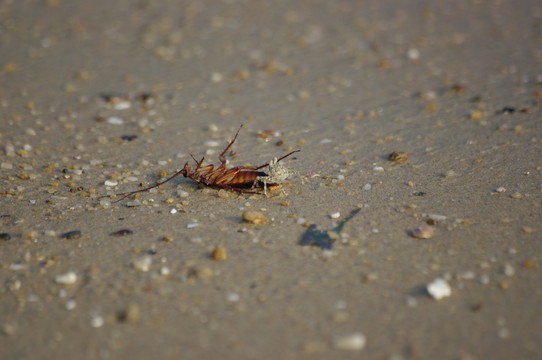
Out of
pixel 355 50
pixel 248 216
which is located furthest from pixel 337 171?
pixel 355 50

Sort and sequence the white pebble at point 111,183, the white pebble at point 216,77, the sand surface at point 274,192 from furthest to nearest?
the white pebble at point 216,77, the white pebble at point 111,183, the sand surface at point 274,192

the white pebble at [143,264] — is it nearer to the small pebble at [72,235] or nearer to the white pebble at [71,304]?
the white pebble at [71,304]

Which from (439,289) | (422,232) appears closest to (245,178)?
(422,232)

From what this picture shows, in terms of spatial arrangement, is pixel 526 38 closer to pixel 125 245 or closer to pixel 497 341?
pixel 497 341

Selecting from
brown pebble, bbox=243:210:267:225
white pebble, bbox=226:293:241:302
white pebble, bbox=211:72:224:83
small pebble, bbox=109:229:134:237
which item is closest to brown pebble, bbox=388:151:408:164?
brown pebble, bbox=243:210:267:225

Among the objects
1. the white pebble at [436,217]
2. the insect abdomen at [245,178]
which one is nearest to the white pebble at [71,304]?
the insect abdomen at [245,178]

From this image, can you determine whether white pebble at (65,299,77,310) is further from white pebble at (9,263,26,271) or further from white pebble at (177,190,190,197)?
white pebble at (177,190,190,197)

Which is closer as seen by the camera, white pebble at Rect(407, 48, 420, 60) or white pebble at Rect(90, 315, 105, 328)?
white pebble at Rect(90, 315, 105, 328)
